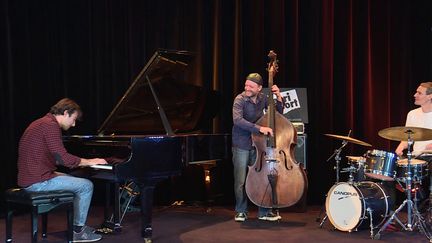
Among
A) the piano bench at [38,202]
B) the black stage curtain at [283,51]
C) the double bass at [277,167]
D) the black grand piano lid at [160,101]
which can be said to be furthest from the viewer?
the black stage curtain at [283,51]

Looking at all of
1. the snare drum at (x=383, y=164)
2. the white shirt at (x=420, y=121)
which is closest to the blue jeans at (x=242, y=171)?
the snare drum at (x=383, y=164)

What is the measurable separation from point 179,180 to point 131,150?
2442mm

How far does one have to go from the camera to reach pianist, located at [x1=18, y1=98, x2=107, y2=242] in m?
4.71

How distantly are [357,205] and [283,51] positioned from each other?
256cm

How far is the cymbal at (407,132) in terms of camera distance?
5.00 meters

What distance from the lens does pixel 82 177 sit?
5.41 metres

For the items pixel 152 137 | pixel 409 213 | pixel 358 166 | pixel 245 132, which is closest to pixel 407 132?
pixel 358 166

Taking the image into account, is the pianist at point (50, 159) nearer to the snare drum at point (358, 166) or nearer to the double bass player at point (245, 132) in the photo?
the double bass player at point (245, 132)

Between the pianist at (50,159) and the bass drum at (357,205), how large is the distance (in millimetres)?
2222

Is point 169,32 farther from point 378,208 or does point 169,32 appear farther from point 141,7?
point 378,208

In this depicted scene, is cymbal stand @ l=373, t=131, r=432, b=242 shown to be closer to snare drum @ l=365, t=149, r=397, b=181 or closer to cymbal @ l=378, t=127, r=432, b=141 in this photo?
cymbal @ l=378, t=127, r=432, b=141

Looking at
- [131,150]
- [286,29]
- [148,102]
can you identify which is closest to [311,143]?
[286,29]

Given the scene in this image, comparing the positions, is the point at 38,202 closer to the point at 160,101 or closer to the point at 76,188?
the point at 76,188

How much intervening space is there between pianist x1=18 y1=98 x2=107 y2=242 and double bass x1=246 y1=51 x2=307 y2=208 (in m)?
1.56
